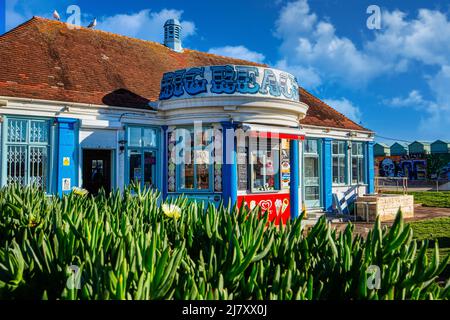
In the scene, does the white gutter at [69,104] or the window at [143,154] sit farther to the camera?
the window at [143,154]

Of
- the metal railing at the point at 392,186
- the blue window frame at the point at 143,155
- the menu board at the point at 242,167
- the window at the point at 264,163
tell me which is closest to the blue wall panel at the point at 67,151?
the blue window frame at the point at 143,155

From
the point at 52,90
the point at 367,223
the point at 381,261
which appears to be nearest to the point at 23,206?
the point at 381,261

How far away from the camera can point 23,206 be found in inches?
176

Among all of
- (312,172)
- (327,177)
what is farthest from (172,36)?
(327,177)

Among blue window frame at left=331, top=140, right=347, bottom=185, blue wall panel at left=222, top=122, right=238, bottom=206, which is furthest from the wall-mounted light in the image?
blue window frame at left=331, top=140, right=347, bottom=185

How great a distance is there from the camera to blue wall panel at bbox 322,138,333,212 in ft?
52.5

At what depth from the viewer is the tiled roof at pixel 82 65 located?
11086mm

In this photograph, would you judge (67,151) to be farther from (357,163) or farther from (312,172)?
(357,163)

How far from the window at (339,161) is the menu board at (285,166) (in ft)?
11.7

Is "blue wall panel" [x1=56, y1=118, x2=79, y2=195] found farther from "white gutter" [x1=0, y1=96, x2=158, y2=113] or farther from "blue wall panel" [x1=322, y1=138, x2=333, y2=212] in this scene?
"blue wall panel" [x1=322, y1=138, x2=333, y2=212]

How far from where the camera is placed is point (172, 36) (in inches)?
680

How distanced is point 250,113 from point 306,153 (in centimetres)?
514

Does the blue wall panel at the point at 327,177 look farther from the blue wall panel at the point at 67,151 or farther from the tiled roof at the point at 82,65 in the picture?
the blue wall panel at the point at 67,151
